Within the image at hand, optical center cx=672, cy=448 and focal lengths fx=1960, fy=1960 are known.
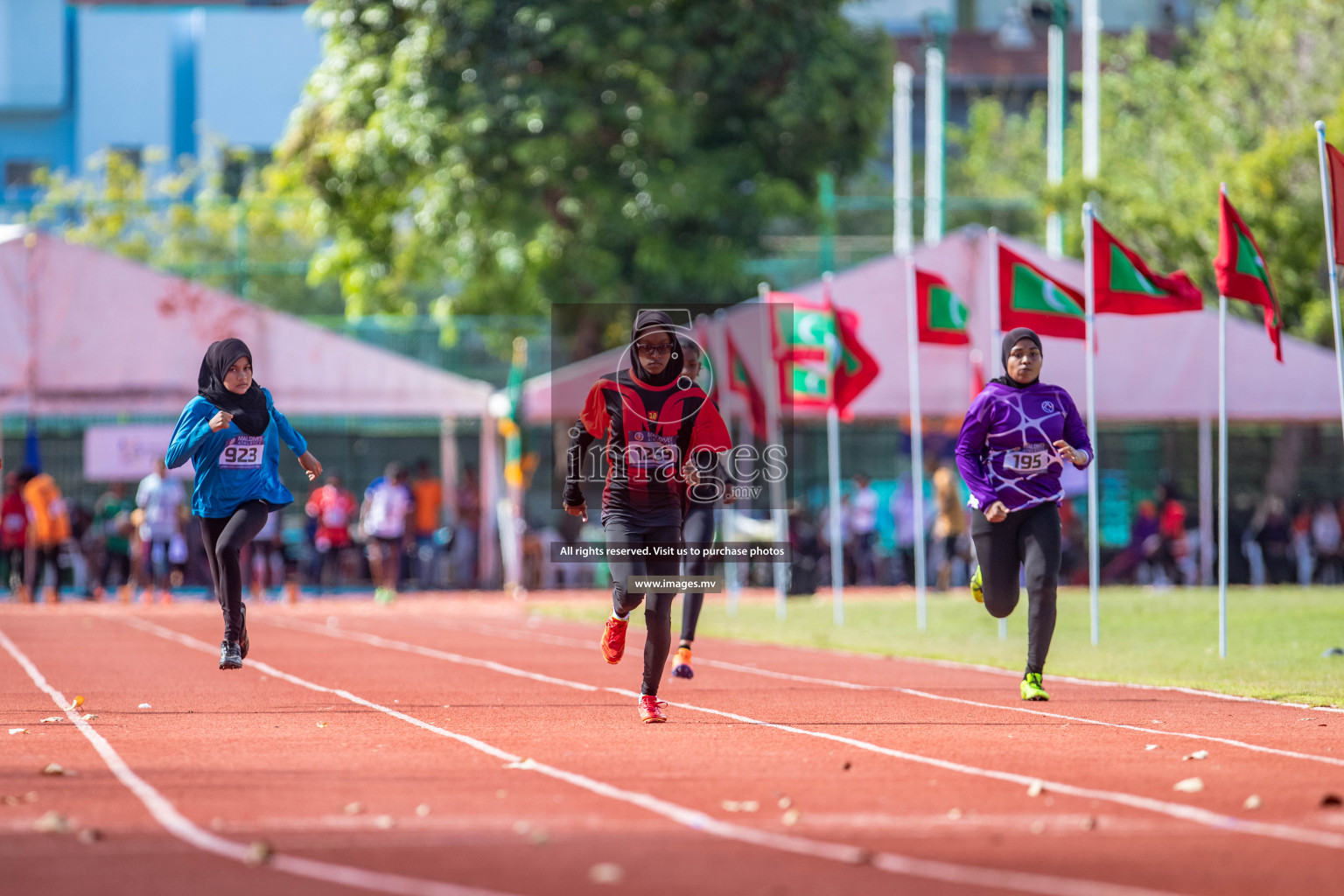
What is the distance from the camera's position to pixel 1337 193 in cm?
1394

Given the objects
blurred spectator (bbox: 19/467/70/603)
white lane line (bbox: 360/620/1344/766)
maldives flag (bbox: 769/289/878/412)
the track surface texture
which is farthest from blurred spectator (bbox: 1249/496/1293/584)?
blurred spectator (bbox: 19/467/70/603)

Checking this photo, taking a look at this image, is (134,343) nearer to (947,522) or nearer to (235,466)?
(947,522)

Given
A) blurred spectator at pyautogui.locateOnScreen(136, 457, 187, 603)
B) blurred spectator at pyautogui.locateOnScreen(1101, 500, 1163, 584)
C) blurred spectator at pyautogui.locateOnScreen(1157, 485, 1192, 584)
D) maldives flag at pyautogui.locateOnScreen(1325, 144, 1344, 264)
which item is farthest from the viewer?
blurred spectator at pyautogui.locateOnScreen(1101, 500, 1163, 584)

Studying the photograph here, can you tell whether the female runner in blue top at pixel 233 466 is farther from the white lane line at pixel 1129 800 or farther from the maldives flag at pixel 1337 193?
the maldives flag at pixel 1337 193

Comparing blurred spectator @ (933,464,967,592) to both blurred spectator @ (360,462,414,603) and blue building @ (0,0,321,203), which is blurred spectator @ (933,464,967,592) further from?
blue building @ (0,0,321,203)

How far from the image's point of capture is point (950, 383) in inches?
1059

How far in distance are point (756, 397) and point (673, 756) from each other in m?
12.5

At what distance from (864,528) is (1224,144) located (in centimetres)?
1292

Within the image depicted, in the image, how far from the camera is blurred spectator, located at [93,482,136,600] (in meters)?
27.4

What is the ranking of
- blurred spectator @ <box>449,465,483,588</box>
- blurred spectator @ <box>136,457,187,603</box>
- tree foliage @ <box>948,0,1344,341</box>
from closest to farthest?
1. blurred spectator @ <box>136,457,187,603</box>
2. tree foliage @ <box>948,0,1344,341</box>
3. blurred spectator @ <box>449,465,483,588</box>

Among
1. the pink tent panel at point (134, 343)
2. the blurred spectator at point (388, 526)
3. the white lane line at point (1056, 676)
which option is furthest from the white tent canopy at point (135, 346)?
the white lane line at point (1056, 676)

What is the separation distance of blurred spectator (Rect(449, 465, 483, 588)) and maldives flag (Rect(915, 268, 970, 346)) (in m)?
11.8

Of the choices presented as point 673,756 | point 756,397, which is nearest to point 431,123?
point 756,397

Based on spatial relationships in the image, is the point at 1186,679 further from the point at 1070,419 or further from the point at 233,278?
the point at 233,278
